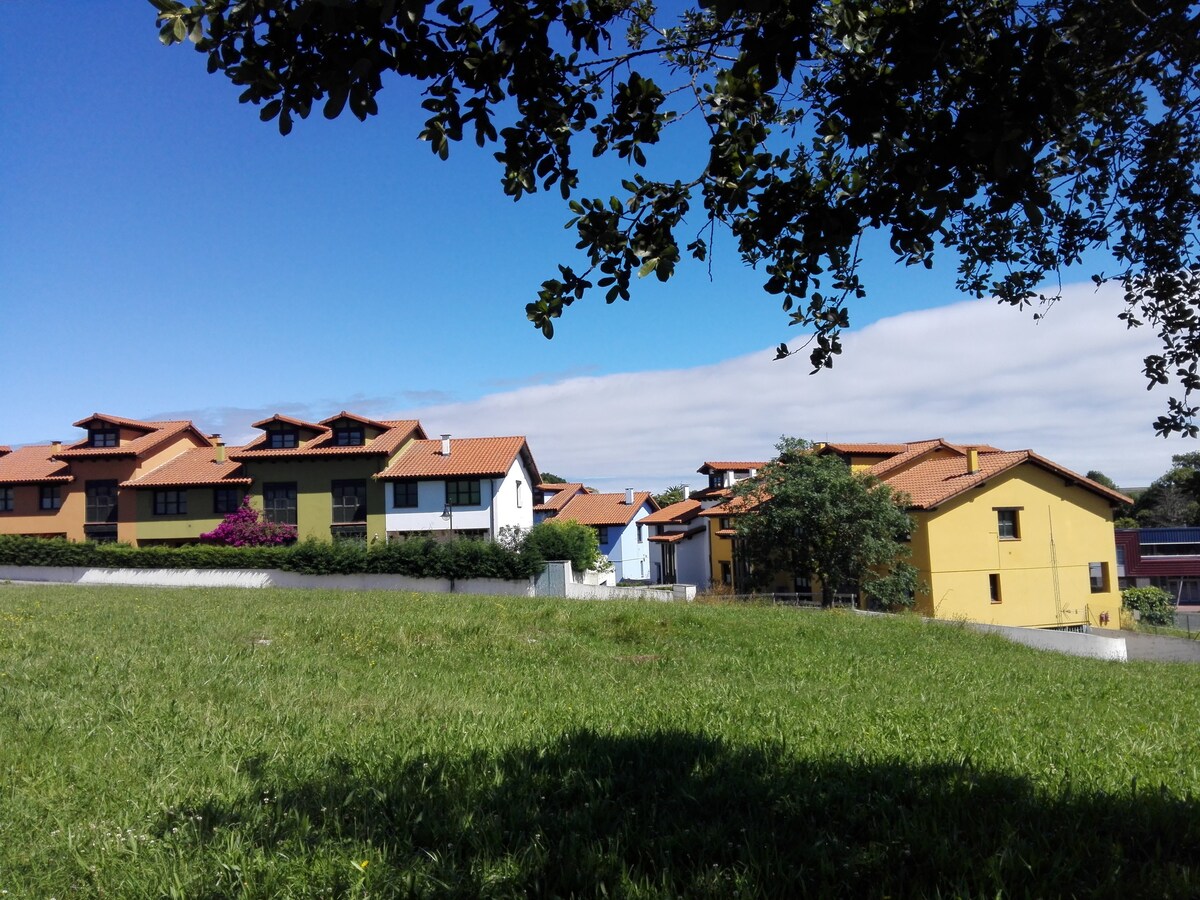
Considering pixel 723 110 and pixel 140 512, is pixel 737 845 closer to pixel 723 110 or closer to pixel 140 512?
pixel 723 110

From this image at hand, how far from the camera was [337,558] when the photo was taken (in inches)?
1503

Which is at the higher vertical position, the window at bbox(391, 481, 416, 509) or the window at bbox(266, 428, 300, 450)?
the window at bbox(266, 428, 300, 450)

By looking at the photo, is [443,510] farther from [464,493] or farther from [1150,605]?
[1150,605]

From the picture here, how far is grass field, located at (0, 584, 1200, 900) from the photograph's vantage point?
14.0 feet

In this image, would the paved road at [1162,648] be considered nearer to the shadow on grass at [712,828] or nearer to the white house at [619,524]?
the shadow on grass at [712,828]

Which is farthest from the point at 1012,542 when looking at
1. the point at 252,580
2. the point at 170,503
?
the point at 170,503

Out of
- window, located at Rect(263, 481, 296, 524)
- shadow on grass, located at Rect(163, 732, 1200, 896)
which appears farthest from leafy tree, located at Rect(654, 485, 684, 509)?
shadow on grass, located at Rect(163, 732, 1200, 896)

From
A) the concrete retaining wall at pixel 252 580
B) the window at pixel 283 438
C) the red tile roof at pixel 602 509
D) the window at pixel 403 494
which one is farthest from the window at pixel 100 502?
the red tile roof at pixel 602 509

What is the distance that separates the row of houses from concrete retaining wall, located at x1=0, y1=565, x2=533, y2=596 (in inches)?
252

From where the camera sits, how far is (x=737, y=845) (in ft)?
14.8

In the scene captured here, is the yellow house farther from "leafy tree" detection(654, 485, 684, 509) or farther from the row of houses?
"leafy tree" detection(654, 485, 684, 509)

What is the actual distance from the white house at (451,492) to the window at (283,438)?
223 inches

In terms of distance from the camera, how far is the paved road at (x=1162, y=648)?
105ft

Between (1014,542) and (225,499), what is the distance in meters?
39.4
